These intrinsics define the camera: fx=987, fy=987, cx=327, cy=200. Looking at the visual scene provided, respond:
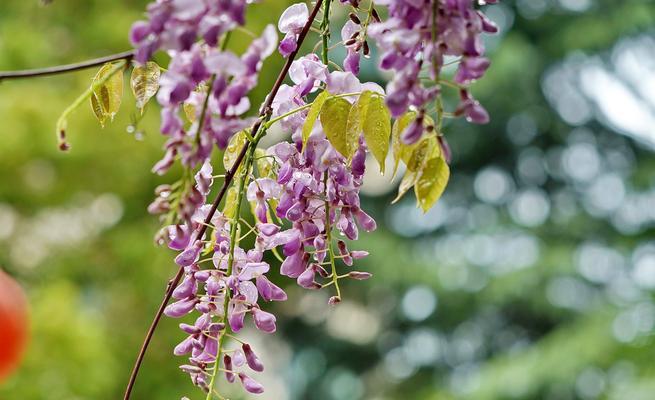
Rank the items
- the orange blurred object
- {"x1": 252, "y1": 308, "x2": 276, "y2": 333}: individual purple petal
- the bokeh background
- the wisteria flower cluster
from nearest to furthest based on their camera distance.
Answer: the wisteria flower cluster, {"x1": 252, "y1": 308, "x2": 276, "y2": 333}: individual purple petal, the orange blurred object, the bokeh background

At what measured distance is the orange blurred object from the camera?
4.42ft

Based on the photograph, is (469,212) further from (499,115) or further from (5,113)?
(5,113)

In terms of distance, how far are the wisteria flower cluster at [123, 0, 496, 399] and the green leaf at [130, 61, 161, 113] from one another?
3cm

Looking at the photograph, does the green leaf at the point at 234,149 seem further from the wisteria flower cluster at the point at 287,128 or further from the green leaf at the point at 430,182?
the green leaf at the point at 430,182

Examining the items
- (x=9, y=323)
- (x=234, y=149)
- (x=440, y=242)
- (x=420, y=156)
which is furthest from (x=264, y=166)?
(x=440, y=242)

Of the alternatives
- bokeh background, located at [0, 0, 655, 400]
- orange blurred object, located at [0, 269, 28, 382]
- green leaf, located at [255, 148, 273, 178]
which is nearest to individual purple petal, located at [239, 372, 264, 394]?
green leaf, located at [255, 148, 273, 178]

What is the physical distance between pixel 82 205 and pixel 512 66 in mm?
2237

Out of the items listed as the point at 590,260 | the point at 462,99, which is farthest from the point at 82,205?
the point at 462,99

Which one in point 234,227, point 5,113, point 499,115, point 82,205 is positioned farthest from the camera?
point 499,115

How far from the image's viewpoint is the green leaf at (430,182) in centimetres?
40

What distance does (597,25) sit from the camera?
15.1ft

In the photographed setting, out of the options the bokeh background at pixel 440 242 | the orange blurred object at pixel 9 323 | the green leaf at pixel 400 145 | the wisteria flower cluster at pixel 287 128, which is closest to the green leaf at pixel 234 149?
the wisteria flower cluster at pixel 287 128

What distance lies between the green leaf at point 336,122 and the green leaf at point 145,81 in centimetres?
9

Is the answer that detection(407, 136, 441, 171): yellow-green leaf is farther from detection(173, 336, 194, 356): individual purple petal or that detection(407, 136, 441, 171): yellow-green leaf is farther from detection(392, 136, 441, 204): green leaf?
detection(173, 336, 194, 356): individual purple petal
